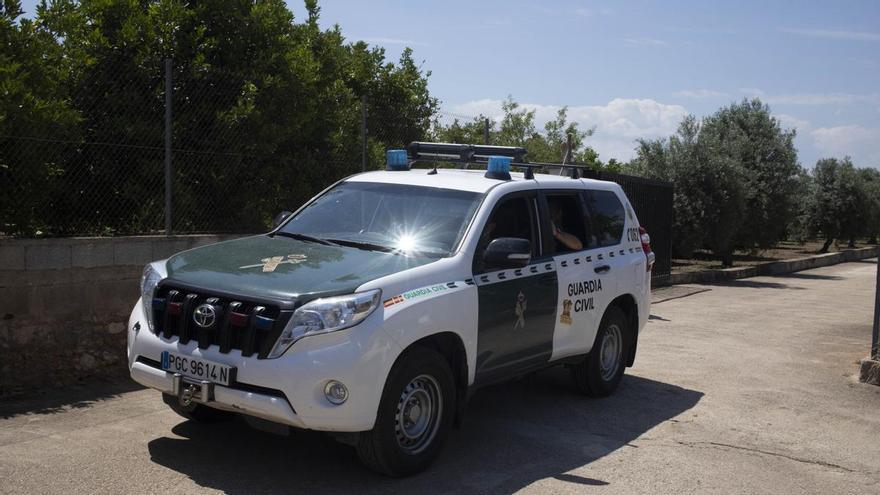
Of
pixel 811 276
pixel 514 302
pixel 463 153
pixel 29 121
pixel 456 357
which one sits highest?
pixel 29 121

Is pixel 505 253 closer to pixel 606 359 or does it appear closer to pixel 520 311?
pixel 520 311

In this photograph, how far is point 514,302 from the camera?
6.12m

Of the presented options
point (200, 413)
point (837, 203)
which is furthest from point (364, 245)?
point (837, 203)

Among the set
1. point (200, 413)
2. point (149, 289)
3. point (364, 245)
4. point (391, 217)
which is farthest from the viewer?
point (391, 217)

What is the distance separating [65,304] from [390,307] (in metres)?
3.78

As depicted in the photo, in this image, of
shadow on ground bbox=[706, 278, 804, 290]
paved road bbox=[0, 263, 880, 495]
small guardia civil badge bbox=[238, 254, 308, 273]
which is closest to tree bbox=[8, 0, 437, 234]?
paved road bbox=[0, 263, 880, 495]

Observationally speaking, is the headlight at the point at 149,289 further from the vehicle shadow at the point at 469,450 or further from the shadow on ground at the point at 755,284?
the shadow on ground at the point at 755,284

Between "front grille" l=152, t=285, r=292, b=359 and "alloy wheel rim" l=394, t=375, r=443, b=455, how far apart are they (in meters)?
0.91

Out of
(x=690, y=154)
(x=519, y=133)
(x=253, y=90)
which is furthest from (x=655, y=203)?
(x=519, y=133)

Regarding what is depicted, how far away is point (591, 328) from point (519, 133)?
1062 inches

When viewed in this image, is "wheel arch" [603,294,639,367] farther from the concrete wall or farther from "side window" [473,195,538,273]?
the concrete wall

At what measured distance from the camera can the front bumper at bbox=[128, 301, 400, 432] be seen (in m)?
4.78

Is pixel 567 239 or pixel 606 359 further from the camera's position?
pixel 606 359

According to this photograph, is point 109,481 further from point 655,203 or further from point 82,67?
point 655,203
